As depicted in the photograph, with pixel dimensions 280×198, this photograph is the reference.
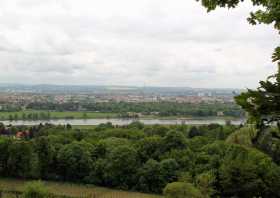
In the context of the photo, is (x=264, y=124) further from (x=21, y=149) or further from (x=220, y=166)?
(x=21, y=149)

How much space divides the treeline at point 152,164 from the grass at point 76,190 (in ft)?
3.49

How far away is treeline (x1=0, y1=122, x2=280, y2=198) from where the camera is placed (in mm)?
29531

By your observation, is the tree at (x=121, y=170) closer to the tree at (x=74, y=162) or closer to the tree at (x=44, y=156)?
the tree at (x=74, y=162)

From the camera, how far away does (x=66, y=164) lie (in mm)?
36469

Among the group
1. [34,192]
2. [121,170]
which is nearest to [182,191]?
[34,192]

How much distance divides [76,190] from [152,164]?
6854mm

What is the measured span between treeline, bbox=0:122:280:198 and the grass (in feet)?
3.49

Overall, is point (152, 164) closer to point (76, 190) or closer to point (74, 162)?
point (76, 190)

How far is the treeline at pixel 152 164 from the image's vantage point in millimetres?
29531

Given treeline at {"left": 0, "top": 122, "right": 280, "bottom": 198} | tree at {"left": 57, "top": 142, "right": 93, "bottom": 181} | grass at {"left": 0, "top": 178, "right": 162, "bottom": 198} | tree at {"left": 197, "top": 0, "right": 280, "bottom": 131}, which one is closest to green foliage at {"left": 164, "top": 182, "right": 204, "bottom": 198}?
treeline at {"left": 0, "top": 122, "right": 280, "bottom": 198}

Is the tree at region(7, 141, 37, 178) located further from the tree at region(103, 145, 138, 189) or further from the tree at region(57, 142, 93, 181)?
the tree at region(103, 145, 138, 189)

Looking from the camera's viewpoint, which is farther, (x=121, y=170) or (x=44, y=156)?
(x=44, y=156)

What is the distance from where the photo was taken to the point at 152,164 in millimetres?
33562

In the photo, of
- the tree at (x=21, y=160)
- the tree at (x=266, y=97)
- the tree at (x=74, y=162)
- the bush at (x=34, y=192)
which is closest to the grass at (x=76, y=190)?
the tree at (x=21, y=160)
